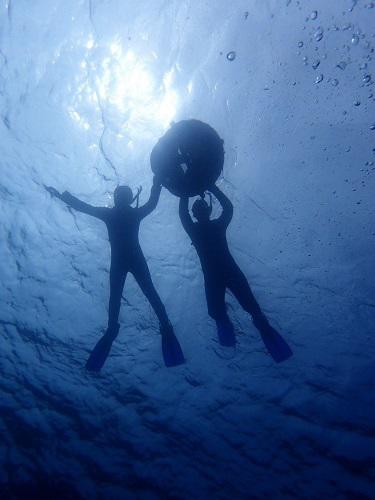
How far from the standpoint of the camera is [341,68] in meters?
8.41

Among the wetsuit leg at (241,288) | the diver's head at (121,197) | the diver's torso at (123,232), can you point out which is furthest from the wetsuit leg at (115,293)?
the wetsuit leg at (241,288)

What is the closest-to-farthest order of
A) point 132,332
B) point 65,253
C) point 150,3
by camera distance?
point 150,3 < point 65,253 < point 132,332

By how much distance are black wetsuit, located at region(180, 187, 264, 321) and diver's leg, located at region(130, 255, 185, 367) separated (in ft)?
3.24

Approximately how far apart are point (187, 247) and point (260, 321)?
4.50 m

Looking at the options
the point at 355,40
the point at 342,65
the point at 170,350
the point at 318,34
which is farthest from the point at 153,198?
the point at 355,40

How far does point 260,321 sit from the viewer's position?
24.2 feet

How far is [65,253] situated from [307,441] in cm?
1041

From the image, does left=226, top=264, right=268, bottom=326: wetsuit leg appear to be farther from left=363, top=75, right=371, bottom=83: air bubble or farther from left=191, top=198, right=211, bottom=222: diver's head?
left=363, top=75, right=371, bottom=83: air bubble

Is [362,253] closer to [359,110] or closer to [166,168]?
[359,110]

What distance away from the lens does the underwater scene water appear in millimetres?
8078

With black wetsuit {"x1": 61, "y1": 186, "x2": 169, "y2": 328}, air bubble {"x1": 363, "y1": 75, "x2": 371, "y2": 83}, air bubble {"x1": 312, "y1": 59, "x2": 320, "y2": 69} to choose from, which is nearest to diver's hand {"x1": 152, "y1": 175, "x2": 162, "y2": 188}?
black wetsuit {"x1": 61, "y1": 186, "x2": 169, "y2": 328}

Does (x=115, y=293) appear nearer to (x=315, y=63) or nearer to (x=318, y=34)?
(x=315, y=63)

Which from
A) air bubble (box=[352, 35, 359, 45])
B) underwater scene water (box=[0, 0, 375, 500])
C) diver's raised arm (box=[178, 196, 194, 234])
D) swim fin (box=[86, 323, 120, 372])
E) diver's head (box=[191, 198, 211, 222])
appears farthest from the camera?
air bubble (box=[352, 35, 359, 45])

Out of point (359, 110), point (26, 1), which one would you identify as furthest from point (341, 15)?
point (26, 1)
